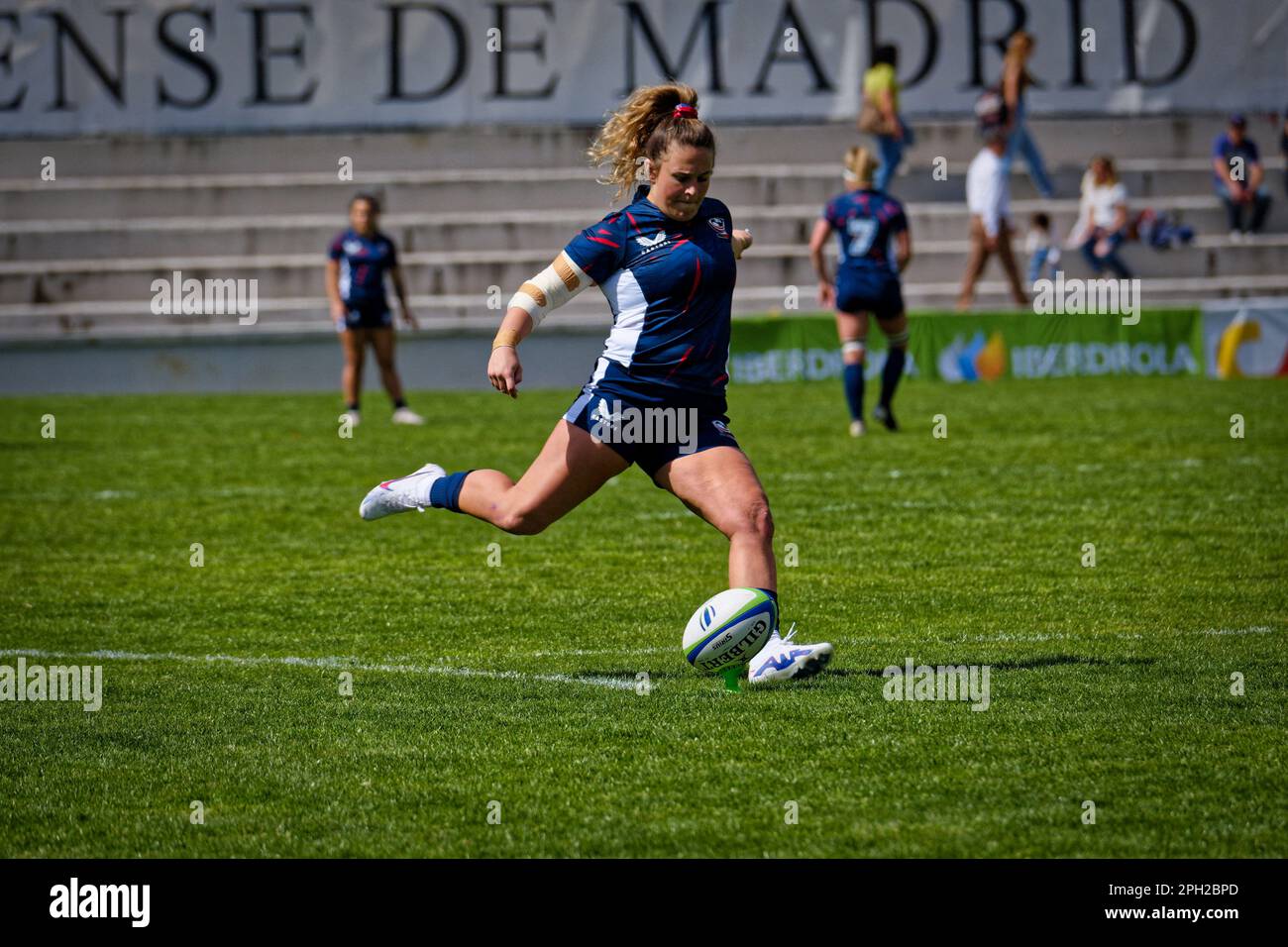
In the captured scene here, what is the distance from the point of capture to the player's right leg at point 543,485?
669cm

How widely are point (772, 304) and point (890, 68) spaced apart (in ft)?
11.4

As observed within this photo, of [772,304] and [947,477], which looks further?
[772,304]

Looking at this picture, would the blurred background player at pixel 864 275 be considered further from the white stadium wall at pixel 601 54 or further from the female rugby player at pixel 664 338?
the white stadium wall at pixel 601 54

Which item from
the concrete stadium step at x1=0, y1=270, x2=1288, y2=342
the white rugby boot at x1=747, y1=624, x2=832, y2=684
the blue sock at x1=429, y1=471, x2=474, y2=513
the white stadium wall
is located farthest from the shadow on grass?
the white stadium wall

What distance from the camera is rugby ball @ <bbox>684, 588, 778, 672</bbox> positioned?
6223mm

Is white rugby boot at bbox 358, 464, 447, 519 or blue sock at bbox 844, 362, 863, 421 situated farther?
blue sock at bbox 844, 362, 863, 421

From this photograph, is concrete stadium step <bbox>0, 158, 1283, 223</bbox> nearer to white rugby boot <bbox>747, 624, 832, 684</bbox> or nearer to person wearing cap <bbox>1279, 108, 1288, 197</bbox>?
person wearing cap <bbox>1279, 108, 1288, 197</bbox>

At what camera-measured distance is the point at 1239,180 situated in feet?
83.5

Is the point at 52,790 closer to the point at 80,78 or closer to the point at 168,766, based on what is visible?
the point at 168,766

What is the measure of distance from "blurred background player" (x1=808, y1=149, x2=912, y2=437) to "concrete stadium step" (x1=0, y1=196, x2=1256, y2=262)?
10.5 m

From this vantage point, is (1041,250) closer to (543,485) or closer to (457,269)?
(457,269)

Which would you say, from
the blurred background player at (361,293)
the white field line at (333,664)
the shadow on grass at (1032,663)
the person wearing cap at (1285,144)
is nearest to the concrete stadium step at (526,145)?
the person wearing cap at (1285,144)
